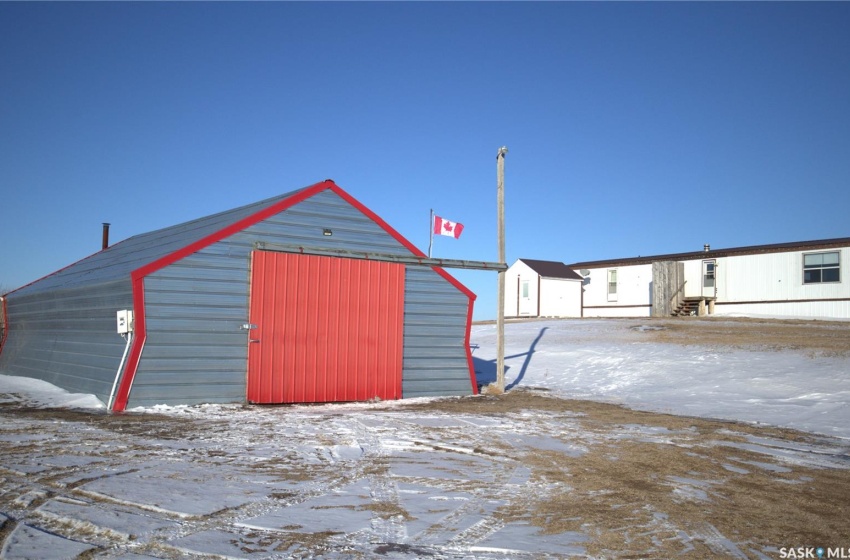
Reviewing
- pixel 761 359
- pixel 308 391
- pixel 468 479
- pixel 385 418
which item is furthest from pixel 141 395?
pixel 761 359

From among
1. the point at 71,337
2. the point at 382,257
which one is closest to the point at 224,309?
the point at 382,257

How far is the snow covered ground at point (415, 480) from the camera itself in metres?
5.04

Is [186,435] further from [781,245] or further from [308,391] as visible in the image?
[781,245]

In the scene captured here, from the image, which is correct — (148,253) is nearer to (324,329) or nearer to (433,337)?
(324,329)

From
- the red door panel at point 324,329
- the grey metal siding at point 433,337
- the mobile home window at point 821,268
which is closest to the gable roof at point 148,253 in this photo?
the red door panel at point 324,329

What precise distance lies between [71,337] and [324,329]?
6241 mm

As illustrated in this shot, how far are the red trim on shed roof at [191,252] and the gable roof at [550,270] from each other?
27714mm

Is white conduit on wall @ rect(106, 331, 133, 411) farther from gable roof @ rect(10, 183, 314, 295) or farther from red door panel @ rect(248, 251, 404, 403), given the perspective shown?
red door panel @ rect(248, 251, 404, 403)

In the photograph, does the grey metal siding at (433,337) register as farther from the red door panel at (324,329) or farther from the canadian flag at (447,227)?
the canadian flag at (447,227)

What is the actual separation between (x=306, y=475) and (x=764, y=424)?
9.39 m

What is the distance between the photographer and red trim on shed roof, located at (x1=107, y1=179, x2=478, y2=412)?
494 inches

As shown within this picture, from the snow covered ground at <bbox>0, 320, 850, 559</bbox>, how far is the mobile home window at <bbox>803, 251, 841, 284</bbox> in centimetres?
2051

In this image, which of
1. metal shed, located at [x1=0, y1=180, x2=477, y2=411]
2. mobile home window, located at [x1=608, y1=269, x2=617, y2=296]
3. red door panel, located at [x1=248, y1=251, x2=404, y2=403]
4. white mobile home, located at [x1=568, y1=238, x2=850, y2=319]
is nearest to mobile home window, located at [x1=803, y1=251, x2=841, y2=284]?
white mobile home, located at [x1=568, y1=238, x2=850, y2=319]

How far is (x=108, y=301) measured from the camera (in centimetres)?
1379
